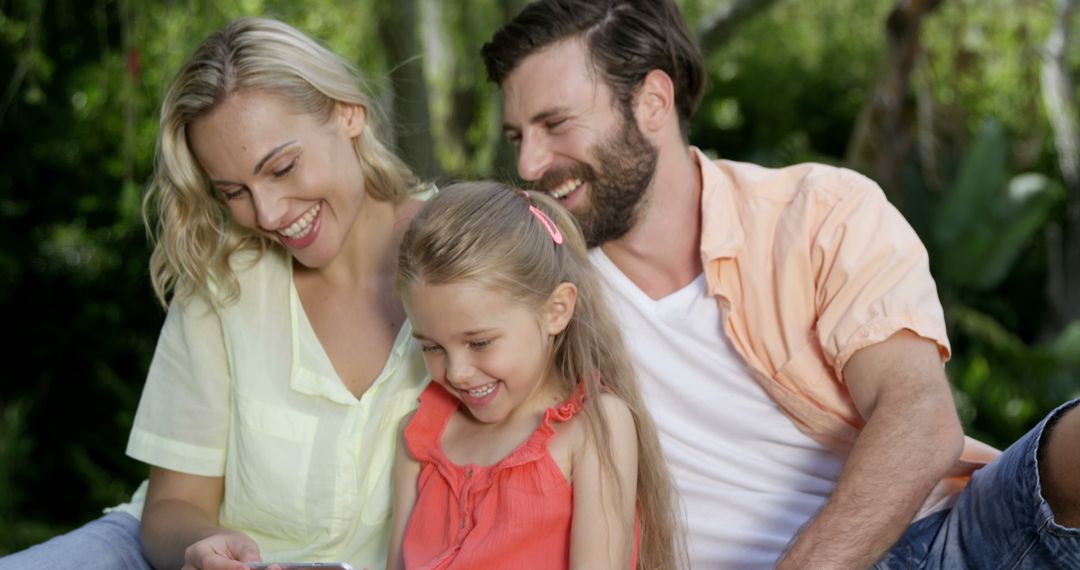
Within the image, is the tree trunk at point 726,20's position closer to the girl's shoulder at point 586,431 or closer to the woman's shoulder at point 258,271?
the woman's shoulder at point 258,271

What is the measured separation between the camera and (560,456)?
84.8 inches

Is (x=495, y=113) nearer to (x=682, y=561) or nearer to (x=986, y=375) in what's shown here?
(x=986, y=375)

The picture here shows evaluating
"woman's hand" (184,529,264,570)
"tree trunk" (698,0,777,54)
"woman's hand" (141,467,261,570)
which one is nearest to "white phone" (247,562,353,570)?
"woman's hand" (184,529,264,570)

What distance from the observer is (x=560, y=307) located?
222 centimetres

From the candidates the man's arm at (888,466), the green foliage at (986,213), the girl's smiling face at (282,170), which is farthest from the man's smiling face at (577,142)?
the green foliage at (986,213)

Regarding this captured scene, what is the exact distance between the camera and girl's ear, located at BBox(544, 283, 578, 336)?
2.20 metres

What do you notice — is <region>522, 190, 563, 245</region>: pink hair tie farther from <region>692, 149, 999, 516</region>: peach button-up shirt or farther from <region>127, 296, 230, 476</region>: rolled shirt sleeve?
<region>127, 296, 230, 476</region>: rolled shirt sleeve

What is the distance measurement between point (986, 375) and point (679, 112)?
12.9ft

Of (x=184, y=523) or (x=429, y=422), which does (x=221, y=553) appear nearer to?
(x=184, y=523)

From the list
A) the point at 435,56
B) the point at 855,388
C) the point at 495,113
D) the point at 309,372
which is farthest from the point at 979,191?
the point at 309,372

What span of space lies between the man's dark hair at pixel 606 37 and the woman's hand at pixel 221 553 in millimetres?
1158

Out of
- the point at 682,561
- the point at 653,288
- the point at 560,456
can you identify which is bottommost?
the point at 682,561

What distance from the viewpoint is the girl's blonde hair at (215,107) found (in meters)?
2.39

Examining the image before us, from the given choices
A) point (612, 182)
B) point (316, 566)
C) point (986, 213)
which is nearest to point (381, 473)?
point (316, 566)
